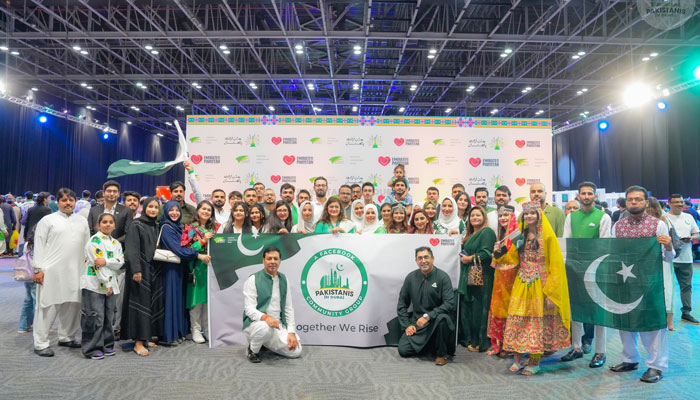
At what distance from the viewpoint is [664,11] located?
584cm

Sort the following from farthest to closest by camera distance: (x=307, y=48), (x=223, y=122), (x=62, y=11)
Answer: (x=307, y=48), (x=62, y=11), (x=223, y=122)

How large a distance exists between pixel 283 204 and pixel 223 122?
495 cm

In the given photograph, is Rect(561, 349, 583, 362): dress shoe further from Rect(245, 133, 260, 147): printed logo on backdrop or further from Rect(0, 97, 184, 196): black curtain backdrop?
Rect(0, 97, 184, 196): black curtain backdrop

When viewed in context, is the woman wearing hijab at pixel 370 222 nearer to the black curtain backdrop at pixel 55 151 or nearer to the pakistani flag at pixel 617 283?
the pakistani flag at pixel 617 283

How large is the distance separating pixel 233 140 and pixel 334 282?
18.4 ft

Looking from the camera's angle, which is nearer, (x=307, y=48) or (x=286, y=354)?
(x=286, y=354)

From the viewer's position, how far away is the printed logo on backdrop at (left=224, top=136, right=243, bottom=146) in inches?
347

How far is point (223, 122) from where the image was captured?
29.1ft

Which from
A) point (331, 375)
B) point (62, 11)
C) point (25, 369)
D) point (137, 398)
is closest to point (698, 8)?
point (331, 375)

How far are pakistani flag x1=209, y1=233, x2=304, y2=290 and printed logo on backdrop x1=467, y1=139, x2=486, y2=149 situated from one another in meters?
5.82

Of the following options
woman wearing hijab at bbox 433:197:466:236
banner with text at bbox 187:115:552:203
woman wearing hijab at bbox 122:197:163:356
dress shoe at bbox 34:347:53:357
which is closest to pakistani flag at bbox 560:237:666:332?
woman wearing hijab at bbox 433:197:466:236

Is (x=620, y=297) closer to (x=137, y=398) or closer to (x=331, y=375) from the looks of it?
(x=331, y=375)

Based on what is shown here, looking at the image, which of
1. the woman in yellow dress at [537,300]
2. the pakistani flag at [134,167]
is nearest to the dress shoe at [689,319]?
the woman in yellow dress at [537,300]

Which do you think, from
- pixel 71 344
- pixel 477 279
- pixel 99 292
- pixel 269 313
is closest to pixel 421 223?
pixel 477 279
